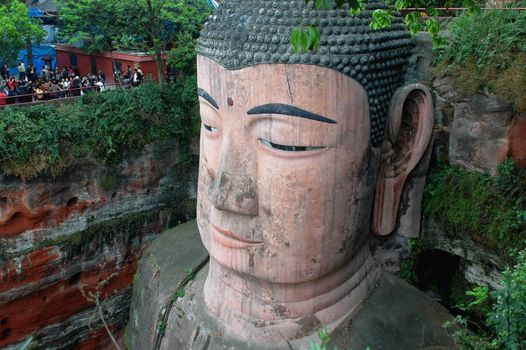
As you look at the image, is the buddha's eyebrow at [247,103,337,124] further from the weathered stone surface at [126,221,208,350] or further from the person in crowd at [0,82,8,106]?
the person in crowd at [0,82,8,106]

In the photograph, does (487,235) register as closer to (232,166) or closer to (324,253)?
(324,253)

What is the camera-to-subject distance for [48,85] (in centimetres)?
1147

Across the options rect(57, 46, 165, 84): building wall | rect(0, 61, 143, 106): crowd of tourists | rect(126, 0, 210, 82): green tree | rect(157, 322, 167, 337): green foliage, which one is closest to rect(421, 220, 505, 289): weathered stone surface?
rect(157, 322, 167, 337): green foliage

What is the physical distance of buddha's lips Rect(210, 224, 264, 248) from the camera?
4.36 metres

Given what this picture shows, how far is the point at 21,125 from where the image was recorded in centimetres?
813

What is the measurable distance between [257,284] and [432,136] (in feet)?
7.34

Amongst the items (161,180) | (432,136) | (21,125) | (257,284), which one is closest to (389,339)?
(257,284)

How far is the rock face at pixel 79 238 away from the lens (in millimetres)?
8180

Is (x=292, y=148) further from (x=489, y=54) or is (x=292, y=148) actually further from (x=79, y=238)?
(x=79, y=238)

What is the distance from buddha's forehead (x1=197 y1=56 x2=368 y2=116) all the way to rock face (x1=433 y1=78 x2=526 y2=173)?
1.21m

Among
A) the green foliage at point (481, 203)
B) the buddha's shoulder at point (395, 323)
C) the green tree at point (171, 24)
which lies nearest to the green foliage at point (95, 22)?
the green tree at point (171, 24)

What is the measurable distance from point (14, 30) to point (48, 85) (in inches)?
58.8

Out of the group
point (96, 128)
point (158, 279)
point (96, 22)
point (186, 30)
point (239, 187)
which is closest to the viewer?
point (239, 187)

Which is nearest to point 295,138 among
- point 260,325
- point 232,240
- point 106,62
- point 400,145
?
point 232,240
